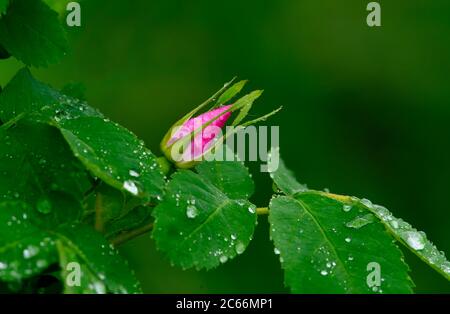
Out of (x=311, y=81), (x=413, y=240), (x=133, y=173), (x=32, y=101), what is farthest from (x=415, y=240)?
(x=311, y=81)

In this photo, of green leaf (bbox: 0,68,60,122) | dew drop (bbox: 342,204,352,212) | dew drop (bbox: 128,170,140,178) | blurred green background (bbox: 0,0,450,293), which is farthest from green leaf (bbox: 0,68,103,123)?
blurred green background (bbox: 0,0,450,293)

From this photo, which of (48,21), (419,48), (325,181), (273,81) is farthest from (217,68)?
(48,21)

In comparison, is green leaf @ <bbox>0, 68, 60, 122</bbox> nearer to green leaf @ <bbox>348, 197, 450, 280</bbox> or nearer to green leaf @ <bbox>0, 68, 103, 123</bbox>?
green leaf @ <bbox>0, 68, 103, 123</bbox>

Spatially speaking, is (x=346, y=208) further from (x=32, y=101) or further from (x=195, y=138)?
(x=32, y=101)

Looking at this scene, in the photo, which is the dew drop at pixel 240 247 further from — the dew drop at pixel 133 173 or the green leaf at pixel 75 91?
the green leaf at pixel 75 91
